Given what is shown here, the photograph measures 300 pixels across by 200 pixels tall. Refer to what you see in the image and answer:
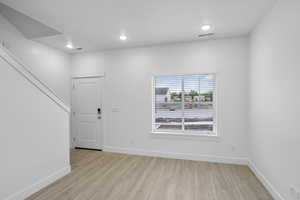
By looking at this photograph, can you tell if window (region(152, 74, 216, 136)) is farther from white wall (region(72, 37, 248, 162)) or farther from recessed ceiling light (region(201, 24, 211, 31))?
recessed ceiling light (region(201, 24, 211, 31))

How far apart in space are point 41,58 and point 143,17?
9.12 feet

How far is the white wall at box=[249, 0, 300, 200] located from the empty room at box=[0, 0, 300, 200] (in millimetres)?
18

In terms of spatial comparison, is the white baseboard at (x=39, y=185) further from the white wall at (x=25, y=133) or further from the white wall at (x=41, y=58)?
the white wall at (x=41, y=58)

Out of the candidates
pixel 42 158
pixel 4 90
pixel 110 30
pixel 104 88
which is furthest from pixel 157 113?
pixel 4 90

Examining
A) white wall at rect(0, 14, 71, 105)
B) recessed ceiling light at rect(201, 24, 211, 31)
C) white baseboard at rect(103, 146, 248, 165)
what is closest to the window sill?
white baseboard at rect(103, 146, 248, 165)

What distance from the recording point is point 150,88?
3637 mm

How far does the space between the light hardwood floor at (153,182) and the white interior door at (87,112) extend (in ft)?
2.78

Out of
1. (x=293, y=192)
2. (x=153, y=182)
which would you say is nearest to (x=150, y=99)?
(x=153, y=182)

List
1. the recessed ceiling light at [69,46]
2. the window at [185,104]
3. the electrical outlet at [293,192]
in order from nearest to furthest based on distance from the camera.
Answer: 1. the electrical outlet at [293,192]
2. the window at [185,104]
3. the recessed ceiling light at [69,46]

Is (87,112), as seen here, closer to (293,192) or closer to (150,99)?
(150,99)

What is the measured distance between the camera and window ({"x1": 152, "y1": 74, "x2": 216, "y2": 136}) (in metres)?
3.38

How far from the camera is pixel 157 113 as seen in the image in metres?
3.74

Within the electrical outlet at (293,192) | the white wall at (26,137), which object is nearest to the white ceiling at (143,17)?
the white wall at (26,137)

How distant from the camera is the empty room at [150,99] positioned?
75.0 inches
